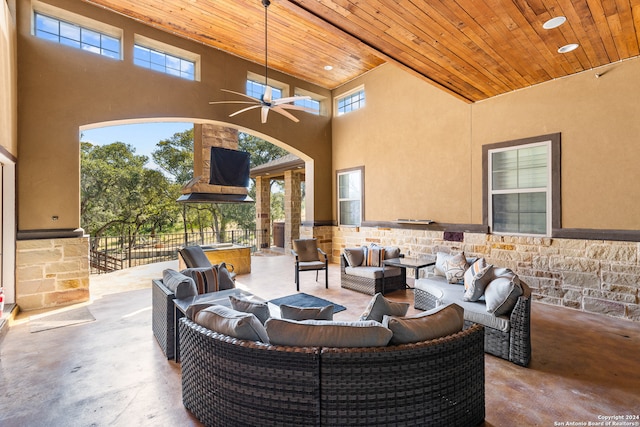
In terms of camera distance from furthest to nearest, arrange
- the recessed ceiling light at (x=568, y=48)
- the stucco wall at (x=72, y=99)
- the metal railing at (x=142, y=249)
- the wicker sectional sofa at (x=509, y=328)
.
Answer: the metal railing at (x=142, y=249)
the stucco wall at (x=72, y=99)
the recessed ceiling light at (x=568, y=48)
the wicker sectional sofa at (x=509, y=328)

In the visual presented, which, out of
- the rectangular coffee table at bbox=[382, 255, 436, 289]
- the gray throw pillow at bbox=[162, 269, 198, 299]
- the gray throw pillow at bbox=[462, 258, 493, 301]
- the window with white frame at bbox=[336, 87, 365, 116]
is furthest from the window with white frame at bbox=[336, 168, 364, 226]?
the gray throw pillow at bbox=[162, 269, 198, 299]

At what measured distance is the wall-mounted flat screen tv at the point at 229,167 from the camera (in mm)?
6461

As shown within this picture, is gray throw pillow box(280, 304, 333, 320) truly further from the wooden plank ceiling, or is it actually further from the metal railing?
the metal railing

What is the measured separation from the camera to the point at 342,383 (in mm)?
1666

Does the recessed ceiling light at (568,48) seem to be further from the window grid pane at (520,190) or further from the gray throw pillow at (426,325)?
the gray throw pillow at (426,325)

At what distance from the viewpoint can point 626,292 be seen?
4.04 m

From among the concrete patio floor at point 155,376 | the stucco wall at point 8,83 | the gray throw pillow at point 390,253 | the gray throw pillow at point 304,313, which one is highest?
the stucco wall at point 8,83

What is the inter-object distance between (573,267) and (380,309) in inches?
157

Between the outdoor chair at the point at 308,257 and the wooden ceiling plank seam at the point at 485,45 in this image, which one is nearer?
the wooden ceiling plank seam at the point at 485,45

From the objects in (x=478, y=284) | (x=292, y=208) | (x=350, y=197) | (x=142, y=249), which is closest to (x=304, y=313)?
(x=478, y=284)

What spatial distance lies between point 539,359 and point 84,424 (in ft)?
12.5

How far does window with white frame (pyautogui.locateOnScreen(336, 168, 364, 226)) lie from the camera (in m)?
7.78

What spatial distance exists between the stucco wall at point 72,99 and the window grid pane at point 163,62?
0.18m

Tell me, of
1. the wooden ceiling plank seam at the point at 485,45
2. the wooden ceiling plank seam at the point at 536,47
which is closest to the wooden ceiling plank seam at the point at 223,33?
the wooden ceiling plank seam at the point at 485,45
